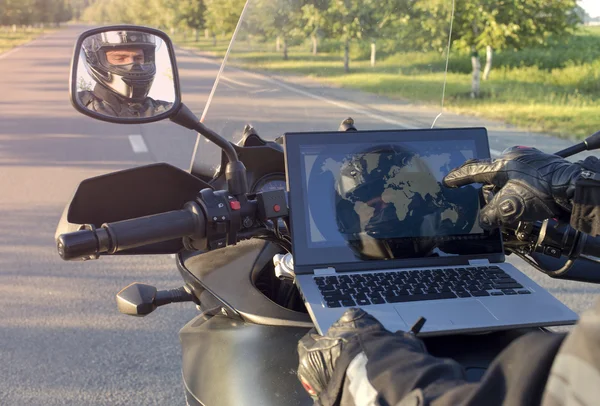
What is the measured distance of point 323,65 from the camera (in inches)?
89.5

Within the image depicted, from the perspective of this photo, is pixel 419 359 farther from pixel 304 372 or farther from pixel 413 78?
pixel 413 78

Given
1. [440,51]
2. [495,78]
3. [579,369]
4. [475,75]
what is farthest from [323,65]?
[495,78]

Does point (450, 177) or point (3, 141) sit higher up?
point (450, 177)

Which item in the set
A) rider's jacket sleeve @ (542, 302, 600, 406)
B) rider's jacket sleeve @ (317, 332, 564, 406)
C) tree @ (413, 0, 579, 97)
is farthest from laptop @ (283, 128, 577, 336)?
tree @ (413, 0, 579, 97)

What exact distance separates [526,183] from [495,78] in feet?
60.5

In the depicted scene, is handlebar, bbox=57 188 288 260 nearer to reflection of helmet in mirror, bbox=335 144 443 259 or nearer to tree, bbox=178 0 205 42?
reflection of helmet in mirror, bbox=335 144 443 259

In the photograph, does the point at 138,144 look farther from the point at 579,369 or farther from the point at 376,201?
the point at 579,369

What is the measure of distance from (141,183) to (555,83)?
17.7 m

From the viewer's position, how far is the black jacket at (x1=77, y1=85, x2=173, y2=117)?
5.26 ft

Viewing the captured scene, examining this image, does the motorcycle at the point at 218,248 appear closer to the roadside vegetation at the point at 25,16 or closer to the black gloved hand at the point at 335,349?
the black gloved hand at the point at 335,349

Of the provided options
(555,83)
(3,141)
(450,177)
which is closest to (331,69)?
(450,177)

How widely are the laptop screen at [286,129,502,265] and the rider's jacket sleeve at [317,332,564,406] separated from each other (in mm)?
498

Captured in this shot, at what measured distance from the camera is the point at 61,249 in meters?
1.36

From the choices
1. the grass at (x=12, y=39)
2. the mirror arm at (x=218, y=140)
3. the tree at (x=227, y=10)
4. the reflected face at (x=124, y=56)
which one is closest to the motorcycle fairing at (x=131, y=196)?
the mirror arm at (x=218, y=140)
